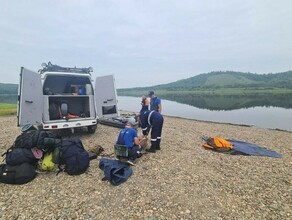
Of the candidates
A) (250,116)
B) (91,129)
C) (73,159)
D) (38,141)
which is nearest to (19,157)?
(38,141)

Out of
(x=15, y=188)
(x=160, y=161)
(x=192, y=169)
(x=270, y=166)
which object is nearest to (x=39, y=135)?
(x=15, y=188)

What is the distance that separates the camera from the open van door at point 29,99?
674cm

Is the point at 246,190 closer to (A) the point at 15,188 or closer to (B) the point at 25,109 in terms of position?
(A) the point at 15,188

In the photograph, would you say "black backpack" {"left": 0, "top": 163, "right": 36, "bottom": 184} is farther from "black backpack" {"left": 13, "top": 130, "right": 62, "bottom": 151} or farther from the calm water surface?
the calm water surface

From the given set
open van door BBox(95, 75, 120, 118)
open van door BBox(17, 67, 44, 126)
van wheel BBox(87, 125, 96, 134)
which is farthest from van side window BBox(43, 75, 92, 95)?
open van door BBox(17, 67, 44, 126)

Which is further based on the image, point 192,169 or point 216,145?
point 216,145

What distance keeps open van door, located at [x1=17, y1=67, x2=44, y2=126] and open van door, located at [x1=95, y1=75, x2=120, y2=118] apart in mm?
2601

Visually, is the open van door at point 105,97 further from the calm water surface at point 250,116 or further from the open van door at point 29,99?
the calm water surface at point 250,116

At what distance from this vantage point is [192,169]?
565 centimetres

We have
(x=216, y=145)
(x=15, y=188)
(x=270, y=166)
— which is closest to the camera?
(x=15, y=188)

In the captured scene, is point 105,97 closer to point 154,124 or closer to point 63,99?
point 63,99

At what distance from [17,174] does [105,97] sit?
18.4 ft

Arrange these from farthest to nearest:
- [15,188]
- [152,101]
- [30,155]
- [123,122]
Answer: [123,122] < [152,101] < [30,155] < [15,188]

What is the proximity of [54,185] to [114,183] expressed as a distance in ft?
4.35
